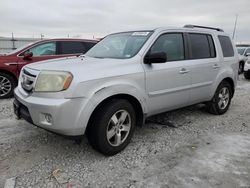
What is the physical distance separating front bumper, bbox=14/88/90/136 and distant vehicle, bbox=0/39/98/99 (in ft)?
13.0

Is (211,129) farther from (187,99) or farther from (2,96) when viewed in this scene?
(2,96)

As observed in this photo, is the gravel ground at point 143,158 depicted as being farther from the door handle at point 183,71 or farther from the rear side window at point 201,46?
the rear side window at point 201,46

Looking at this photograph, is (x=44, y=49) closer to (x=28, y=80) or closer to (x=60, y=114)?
(x=28, y=80)

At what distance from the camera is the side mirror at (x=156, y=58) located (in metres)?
3.51

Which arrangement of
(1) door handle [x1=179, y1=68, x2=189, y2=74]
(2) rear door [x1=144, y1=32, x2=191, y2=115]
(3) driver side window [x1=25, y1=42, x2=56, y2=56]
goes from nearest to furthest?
(2) rear door [x1=144, y1=32, x2=191, y2=115] → (1) door handle [x1=179, y1=68, x2=189, y2=74] → (3) driver side window [x1=25, y1=42, x2=56, y2=56]

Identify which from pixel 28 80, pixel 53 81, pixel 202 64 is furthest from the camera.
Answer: pixel 202 64

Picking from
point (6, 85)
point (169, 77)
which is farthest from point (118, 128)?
point (6, 85)

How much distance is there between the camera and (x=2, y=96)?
6492mm

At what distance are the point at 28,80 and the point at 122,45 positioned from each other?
155 centimetres

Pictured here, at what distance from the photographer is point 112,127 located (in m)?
3.34

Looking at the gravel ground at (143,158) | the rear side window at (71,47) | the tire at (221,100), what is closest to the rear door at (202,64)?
the tire at (221,100)

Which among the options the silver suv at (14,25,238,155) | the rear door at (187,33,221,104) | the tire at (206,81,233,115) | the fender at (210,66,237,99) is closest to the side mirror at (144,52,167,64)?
the silver suv at (14,25,238,155)

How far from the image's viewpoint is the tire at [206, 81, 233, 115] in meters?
5.18

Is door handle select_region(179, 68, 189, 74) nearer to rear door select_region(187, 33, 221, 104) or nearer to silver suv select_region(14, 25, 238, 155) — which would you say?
silver suv select_region(14, 25, 238, 155)
